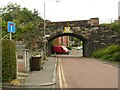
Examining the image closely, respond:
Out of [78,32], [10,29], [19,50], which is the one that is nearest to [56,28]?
[78,32]

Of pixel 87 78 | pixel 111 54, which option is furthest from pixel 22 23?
pixel 87 78

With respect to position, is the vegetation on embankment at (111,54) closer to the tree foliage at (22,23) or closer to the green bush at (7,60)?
the tree foliage at (22,23)

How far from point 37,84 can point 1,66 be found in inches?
73.1

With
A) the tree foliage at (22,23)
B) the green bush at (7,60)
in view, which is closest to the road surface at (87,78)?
the green bush at (7,60)

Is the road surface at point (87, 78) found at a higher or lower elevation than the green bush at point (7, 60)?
lower

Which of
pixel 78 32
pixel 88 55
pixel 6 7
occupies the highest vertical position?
pixel 6 7

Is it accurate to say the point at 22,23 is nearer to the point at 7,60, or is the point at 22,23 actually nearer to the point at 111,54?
the point at 111,54

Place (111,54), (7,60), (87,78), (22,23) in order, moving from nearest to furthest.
Answer: (7,60)
(87,78)
(111,54)
(22,23)

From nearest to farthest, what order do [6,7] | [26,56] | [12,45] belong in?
[12,45] < [26,56] < [6,7]

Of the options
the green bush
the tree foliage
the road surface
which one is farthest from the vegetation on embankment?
the green bush

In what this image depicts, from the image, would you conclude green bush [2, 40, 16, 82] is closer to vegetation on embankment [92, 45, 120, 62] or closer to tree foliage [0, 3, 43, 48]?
tree foliage [0, 3, 43, 48]

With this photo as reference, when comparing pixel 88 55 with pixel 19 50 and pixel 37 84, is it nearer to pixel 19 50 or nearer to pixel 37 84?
pixel 19 50

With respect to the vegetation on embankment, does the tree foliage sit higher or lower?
higher

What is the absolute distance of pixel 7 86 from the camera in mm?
14141
